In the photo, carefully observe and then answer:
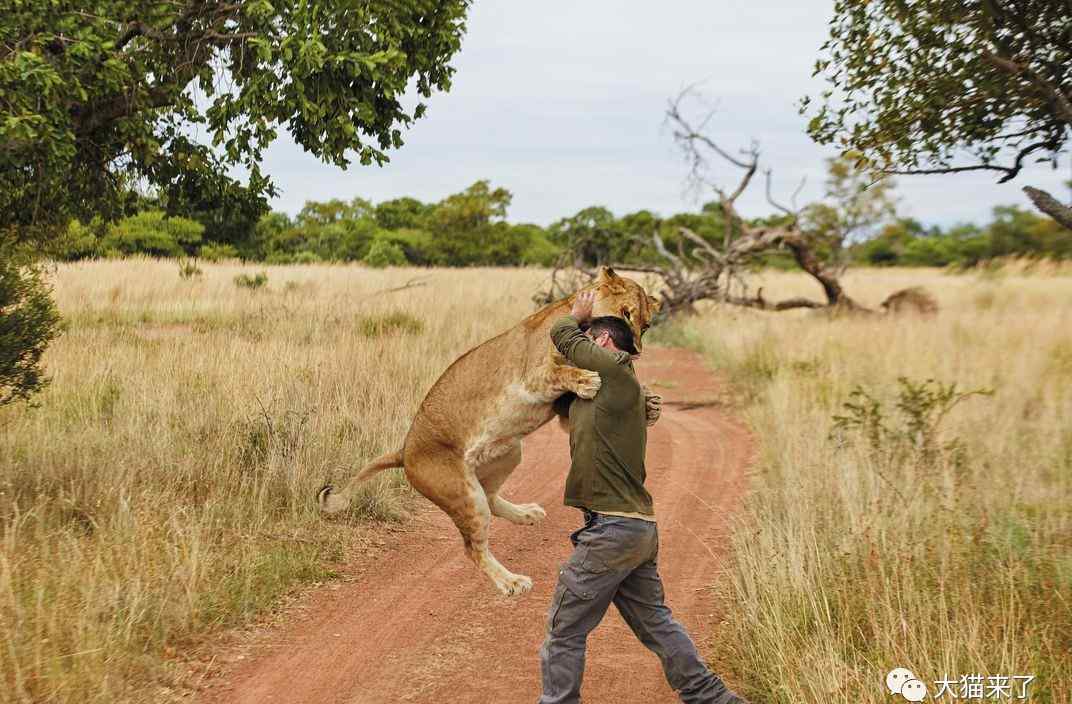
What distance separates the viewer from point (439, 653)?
4719 millimetres

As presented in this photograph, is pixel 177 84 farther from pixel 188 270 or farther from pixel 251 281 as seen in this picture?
pixel 251 281

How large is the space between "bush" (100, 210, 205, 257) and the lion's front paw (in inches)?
355

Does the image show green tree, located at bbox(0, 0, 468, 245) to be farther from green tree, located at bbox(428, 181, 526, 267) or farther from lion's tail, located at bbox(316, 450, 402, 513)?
green tree, located at bbox(428, 181, 526, 267)

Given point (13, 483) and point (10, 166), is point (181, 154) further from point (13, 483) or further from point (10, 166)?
point (13, 483)

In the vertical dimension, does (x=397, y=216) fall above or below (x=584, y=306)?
above

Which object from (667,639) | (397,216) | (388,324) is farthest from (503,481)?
(397,216)

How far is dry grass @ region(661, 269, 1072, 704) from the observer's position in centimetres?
372

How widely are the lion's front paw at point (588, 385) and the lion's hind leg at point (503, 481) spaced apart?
0.87 m

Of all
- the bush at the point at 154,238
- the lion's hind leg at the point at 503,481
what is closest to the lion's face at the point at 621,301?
the lion's hind leg at the point at 503,481

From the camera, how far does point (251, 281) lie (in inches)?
705

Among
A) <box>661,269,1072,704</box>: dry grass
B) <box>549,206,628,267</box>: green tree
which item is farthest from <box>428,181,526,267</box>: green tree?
<box>661,269,1072,704</box>: dry grass

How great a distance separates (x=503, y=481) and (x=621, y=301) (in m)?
1.50

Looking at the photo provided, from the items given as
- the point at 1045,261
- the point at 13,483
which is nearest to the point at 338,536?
the point at 13,483

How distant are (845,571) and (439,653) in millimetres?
2305
